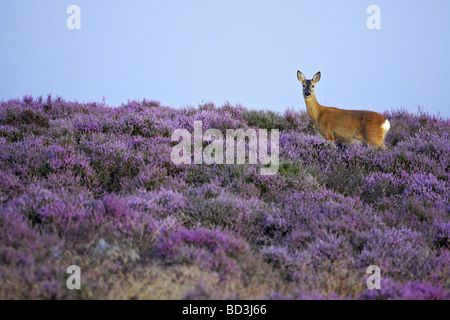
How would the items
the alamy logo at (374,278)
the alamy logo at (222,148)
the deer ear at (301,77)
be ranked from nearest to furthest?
1. the alamy logo at (374,278)
2. the alamy logo at (222,148)
3. the deer ear at (301,77)

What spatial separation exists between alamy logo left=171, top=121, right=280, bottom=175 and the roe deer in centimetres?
137

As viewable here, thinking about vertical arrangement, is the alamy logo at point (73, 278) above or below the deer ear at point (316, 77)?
below

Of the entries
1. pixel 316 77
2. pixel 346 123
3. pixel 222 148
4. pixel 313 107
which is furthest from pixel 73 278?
pixel 316 77

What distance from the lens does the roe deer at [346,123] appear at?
30.4ft

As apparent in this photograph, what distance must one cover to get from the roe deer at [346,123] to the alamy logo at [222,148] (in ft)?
4.48

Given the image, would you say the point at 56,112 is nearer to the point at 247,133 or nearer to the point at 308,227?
the point at 247,133

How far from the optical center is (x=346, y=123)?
9.55 m

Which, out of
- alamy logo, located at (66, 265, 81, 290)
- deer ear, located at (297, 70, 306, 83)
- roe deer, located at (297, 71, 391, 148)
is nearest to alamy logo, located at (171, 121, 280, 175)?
roe deer, located at (297, 71, 391, 148)

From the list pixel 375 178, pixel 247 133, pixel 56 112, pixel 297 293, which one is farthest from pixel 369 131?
pixel 56 112

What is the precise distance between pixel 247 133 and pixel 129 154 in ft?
11.6

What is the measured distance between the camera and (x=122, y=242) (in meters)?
4.17

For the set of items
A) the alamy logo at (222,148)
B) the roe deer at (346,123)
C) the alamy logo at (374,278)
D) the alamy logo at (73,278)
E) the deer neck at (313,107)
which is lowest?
the alamy logo at (374,278)

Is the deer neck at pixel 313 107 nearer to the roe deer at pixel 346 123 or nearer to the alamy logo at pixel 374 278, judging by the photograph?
the roe deer at pixel 346 123

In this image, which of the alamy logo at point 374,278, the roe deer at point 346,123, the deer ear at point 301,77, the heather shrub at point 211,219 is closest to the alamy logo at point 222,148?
the heather shrub at point 211,219
